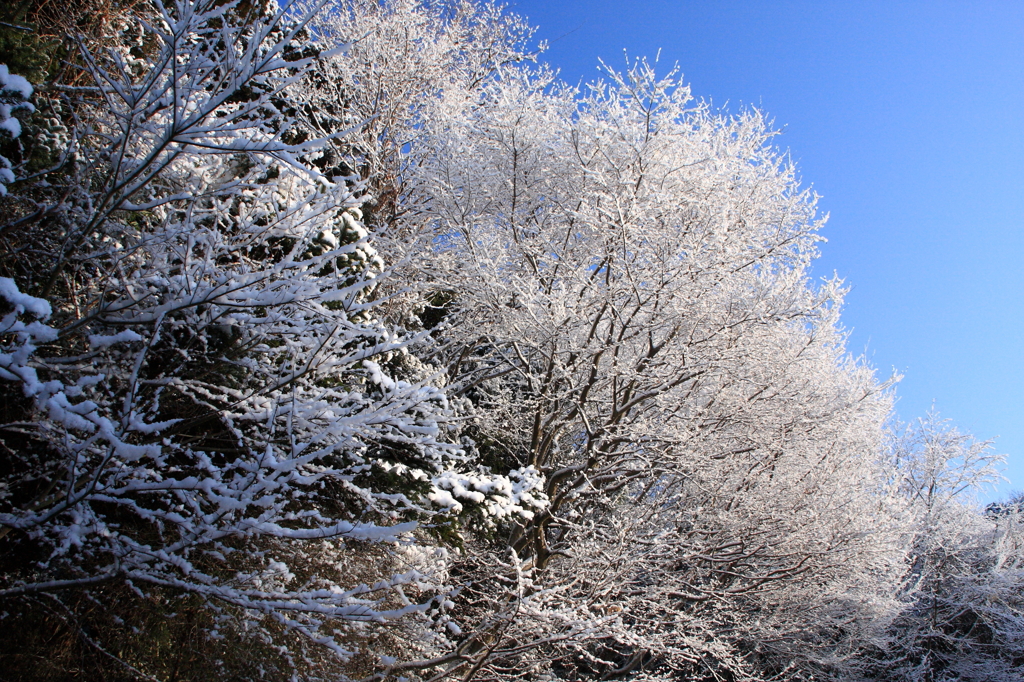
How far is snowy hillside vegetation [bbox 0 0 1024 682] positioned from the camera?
2.75 m

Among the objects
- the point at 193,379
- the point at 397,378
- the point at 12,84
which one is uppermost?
the point at 397,378

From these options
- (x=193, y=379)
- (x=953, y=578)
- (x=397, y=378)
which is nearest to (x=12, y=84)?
(x=193, y=379)

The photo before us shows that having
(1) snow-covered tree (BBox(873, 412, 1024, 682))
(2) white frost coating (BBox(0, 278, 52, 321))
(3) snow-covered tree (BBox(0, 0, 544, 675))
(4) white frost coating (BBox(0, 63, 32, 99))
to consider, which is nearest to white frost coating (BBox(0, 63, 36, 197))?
(4) white frost coating (BBox(0, 63, 32, 99))

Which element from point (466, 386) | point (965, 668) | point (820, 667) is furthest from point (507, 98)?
point (965, 668)

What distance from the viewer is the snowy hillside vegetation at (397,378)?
108 inches

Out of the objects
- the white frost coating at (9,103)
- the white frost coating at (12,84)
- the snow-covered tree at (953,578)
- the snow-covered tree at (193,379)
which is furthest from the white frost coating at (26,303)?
the snow-covered tree at (953,578)

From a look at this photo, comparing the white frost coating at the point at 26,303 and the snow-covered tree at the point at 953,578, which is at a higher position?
the snow-covered tree at the point at 953,578

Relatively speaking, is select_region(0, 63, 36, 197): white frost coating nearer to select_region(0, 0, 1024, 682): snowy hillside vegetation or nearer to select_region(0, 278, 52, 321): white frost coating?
select_region(0, 0, 1024, 682): snowy hillside vegetation

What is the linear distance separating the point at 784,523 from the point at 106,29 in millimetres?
8043

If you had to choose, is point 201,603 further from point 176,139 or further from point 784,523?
point 784,523

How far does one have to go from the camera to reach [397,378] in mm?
6031

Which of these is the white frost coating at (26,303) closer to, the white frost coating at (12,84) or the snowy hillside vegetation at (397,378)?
the snowy hillside vegetation at (397,378)

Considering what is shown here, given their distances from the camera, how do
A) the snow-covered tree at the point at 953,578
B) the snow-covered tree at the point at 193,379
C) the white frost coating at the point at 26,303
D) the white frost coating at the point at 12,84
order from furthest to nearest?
the snow-covered tree at the point at 953,578
the white frost coating at the point at 12,84
the snow-covered tree at the point at 193,379
the white frost coating at the point at 26,303

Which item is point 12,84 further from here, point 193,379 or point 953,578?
point 953,578
